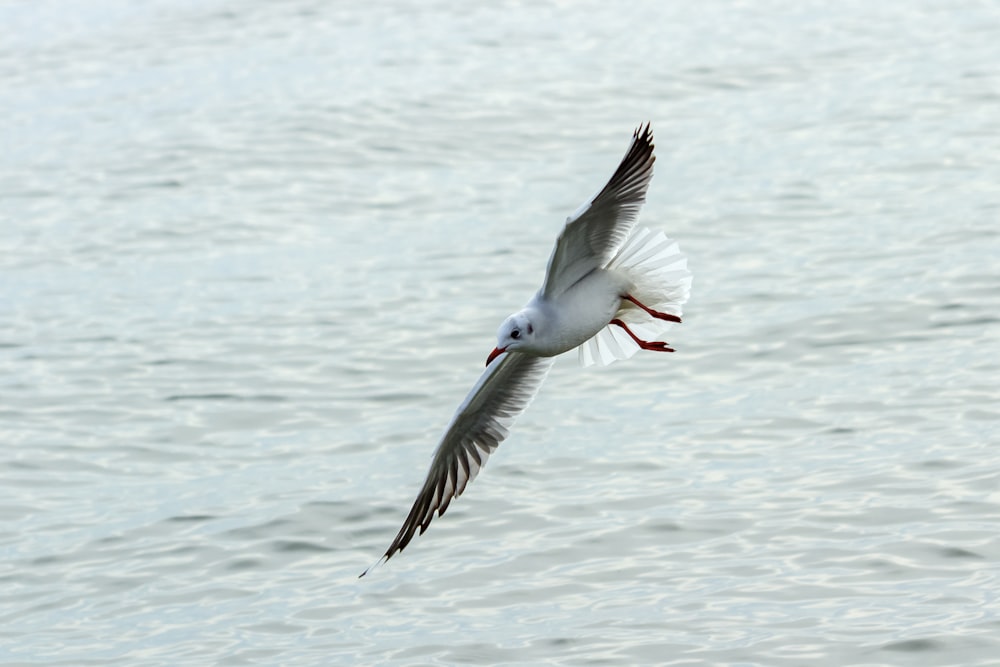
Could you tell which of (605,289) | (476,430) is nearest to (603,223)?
(605,289)

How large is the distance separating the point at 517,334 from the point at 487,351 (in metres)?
5.11

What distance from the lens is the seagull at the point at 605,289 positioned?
288 inches

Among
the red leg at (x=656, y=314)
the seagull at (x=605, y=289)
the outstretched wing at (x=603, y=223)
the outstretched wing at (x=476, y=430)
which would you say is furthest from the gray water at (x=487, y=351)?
the outstretched wing at (x=603, y=223)

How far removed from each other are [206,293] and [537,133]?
5.33 metres

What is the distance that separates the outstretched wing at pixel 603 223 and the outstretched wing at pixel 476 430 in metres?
0.90

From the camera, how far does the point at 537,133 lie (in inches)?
731

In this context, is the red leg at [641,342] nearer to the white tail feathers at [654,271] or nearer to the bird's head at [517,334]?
the white tail feathers at [654,271]

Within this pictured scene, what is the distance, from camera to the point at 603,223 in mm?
7453

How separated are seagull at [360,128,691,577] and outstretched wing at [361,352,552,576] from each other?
2cm

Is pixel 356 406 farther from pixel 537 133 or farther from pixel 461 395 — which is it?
pixel 537 133

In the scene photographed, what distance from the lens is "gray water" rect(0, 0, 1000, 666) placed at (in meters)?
8.78

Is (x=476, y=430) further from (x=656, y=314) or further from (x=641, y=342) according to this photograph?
(x=656, y=314)

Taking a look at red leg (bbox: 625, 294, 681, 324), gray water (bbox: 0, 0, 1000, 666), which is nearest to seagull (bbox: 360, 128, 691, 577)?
red leg (bbox: 625, 294, 681, 324)

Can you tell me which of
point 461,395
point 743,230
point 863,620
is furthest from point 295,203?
point 863,620
